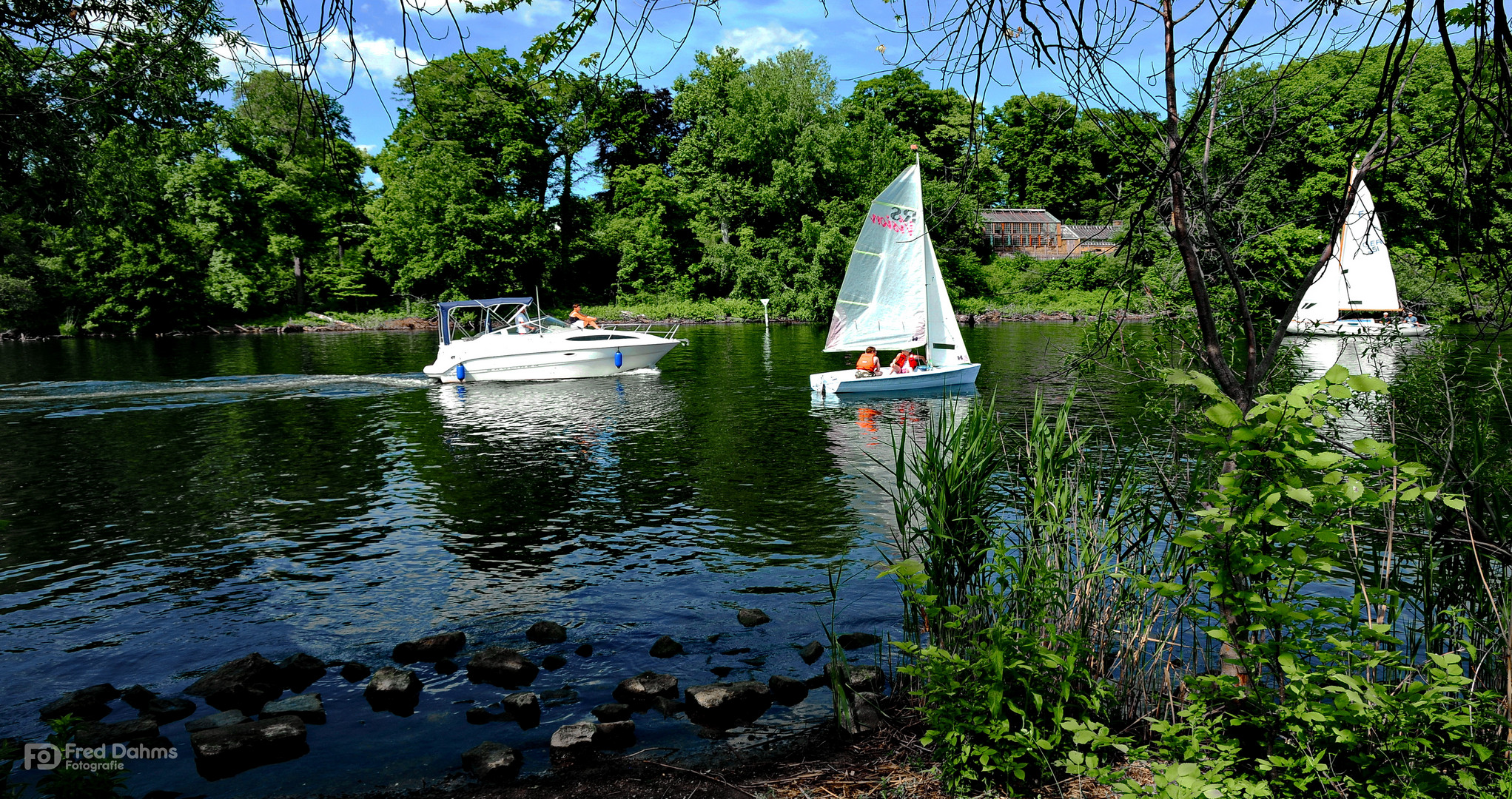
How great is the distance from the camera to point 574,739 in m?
6.04

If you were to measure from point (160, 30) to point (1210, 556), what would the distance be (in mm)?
6742

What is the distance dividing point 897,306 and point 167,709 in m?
20.7

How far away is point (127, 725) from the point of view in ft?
20.7

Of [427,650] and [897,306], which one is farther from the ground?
[897,306]

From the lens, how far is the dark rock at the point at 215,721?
6270 mm

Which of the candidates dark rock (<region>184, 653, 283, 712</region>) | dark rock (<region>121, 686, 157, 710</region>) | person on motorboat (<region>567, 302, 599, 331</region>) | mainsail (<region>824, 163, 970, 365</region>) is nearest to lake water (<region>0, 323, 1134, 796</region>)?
dark rock (<region>121, 686, 157, 710</region>)

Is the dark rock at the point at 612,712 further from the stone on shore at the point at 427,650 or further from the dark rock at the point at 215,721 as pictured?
the dark rock at the point at 215,721

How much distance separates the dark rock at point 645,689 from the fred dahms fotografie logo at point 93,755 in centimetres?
300

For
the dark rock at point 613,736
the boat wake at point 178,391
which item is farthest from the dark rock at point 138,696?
the boat wake at point 178,391

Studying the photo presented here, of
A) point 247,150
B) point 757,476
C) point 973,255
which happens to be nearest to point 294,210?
point 247,150

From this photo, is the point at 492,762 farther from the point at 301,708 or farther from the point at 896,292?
the point at 896,292

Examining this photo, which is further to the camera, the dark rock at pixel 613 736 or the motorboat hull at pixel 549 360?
the motorboat hull at pixel 549 360

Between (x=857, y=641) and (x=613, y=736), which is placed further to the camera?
(x=857, y=641)

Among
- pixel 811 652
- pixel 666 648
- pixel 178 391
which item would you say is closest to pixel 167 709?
pixel 666 648
